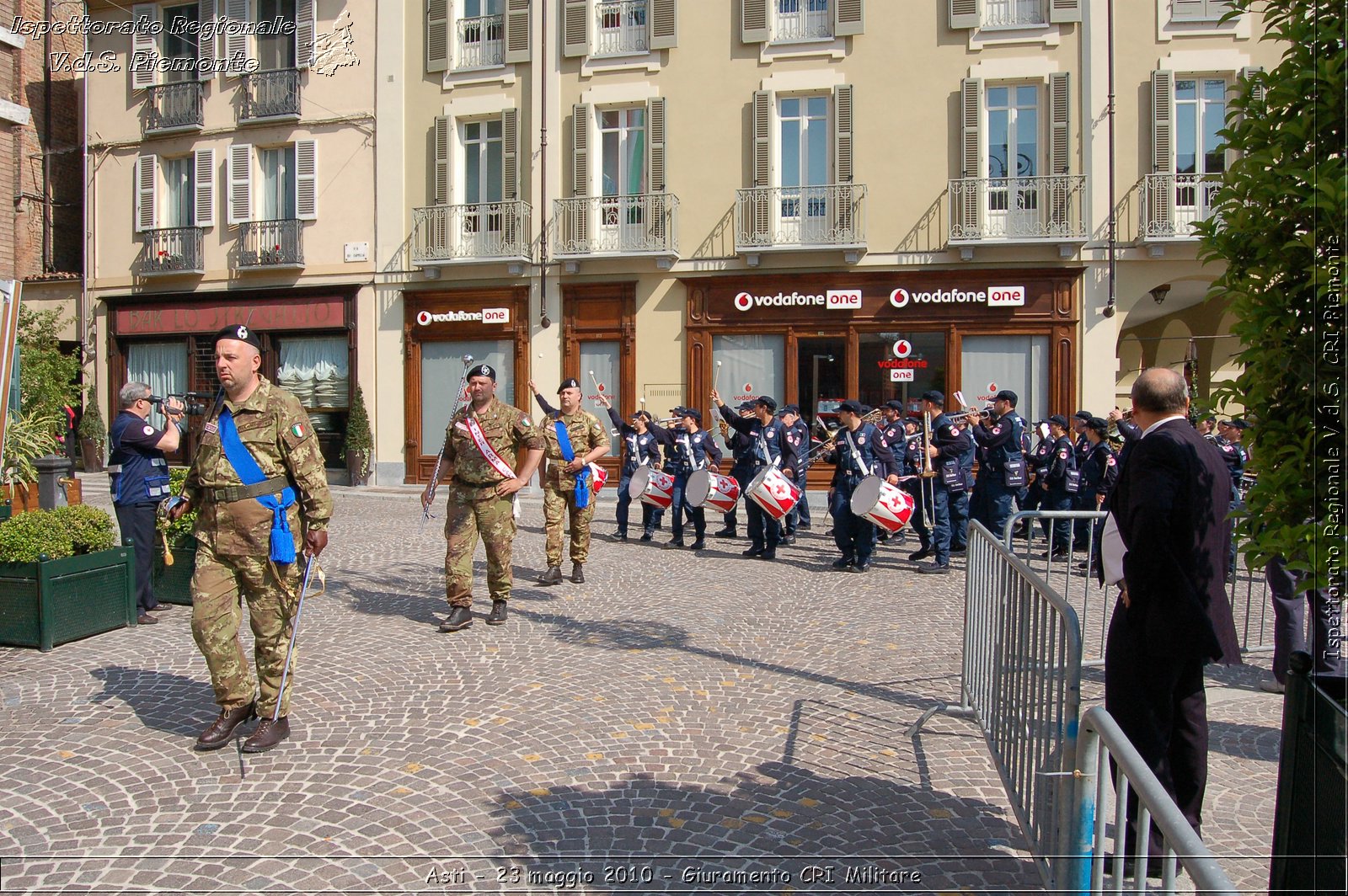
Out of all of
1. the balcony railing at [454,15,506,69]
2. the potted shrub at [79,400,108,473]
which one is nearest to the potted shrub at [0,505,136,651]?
the balcony railing at [454,15,506,69]

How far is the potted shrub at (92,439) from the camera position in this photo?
75.4 feet

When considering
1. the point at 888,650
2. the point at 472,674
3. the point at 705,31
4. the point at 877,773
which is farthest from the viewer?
the point at 705,31

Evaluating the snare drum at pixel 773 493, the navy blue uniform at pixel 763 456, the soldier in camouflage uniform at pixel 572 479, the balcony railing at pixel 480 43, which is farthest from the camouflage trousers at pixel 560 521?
the balcony railing at pixel 480 43

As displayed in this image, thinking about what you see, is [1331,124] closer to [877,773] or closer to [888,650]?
[877,773]

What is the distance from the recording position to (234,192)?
22.4 meters

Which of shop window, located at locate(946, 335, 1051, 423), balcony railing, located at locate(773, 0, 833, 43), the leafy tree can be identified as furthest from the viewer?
balcony railing, located at locate(773, 0, 833, 43)

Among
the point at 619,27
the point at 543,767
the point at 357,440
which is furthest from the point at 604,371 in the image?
the point at 543,767

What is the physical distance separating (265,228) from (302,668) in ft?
61.0

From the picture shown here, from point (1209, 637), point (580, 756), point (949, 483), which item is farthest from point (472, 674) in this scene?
point (949, 483)

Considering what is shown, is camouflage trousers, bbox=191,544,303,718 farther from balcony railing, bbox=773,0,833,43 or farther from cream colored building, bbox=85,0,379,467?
cream colored building, bbox=85,0,379,467

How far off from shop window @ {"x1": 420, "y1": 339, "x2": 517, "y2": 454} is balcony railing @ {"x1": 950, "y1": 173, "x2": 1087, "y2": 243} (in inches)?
379

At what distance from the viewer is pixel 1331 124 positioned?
2492mm

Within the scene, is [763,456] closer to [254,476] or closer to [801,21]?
[254,476]

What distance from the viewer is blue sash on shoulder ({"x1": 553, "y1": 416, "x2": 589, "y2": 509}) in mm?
9492
